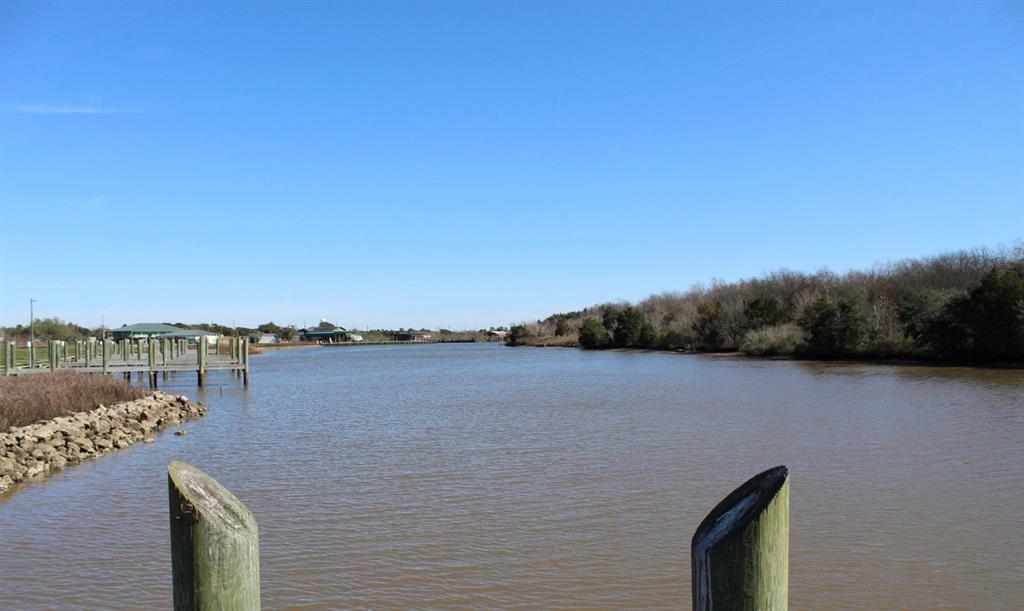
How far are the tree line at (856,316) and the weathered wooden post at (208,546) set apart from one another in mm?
46683

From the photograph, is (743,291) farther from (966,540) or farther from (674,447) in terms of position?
(966,540)

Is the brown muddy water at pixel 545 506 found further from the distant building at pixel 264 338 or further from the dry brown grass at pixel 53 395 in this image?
the distant building at pixel 264 338

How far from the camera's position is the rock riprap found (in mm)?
14830

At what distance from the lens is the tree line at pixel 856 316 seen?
4338 cm

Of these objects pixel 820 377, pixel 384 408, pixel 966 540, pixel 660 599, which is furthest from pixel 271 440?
pixel 820 377

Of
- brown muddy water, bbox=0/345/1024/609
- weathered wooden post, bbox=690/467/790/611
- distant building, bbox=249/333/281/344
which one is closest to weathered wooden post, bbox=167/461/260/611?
weathered wooden post, bbox=690/467/790/611

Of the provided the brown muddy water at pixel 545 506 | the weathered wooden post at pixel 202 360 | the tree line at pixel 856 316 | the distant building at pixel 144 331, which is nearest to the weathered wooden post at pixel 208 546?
the brown muddy water at pixel 545 506

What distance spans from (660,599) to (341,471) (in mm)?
8502

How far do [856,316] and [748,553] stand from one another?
57264 millimetres

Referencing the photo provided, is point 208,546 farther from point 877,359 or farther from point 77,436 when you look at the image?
point 877,359

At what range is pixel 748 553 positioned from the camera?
253 centimetres

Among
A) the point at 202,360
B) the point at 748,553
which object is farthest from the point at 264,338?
the point at 748,553

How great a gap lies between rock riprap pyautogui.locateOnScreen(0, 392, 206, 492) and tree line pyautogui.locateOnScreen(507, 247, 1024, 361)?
1631 inches

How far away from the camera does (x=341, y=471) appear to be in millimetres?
14664
